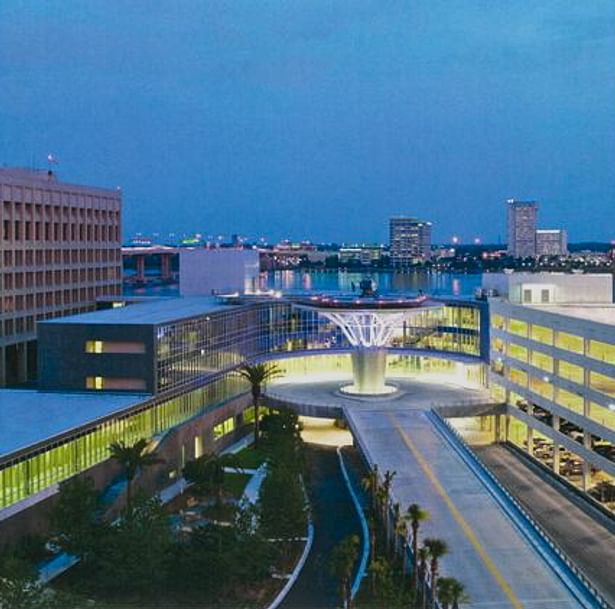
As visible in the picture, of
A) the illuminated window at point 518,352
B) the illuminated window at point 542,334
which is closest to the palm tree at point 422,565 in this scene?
the illuminated window at point 542,334

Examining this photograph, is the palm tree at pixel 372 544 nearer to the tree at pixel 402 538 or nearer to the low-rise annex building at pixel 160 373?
the tree at pixel 402 538

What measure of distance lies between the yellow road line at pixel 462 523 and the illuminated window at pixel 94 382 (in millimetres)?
17573

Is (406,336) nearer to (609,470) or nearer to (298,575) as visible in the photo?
(609,470)

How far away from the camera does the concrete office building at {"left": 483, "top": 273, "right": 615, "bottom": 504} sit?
4619cm

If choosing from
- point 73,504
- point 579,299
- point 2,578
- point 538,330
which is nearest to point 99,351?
point 73,504

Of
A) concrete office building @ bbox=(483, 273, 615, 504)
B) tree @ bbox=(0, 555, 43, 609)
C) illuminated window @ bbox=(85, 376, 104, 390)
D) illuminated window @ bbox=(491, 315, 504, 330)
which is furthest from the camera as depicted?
illuminated window @ bbox=(491, 315, 504, 330)

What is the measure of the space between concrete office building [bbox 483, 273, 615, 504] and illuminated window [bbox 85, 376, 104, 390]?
27.0 metres

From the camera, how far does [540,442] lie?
185 feet

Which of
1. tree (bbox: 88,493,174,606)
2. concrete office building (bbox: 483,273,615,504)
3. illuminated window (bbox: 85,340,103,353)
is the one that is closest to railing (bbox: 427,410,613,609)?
concrete office building (bbox: 483,273,615,504)

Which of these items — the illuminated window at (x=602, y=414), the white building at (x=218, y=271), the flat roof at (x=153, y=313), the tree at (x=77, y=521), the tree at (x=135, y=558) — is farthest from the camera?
the white building at (x=218, y=271)

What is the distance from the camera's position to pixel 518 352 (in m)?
59.5

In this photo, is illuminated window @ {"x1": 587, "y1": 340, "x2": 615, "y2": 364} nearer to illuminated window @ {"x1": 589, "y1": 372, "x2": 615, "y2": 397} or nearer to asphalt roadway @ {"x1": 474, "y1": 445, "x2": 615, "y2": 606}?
illuminated window @ {"x1": 589, "y1": 372, "x2": 615, "y2": 397}

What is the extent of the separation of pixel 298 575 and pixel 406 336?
39.5 metres

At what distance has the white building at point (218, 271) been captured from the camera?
79.4 meters
